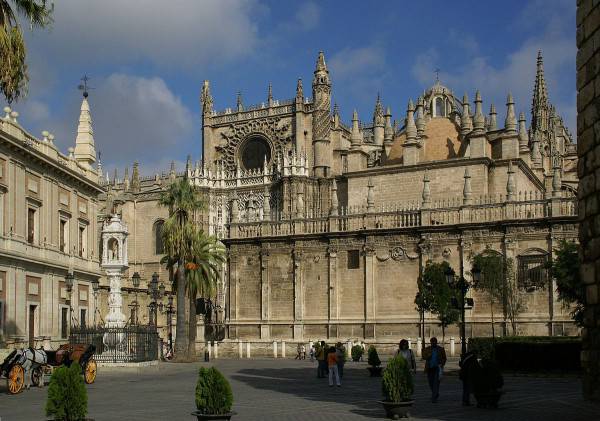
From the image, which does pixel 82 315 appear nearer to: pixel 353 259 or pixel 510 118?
pixel 353 259

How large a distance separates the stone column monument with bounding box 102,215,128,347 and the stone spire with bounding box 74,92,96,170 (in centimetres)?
1253

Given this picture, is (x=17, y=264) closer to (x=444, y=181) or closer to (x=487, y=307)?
(x=487, y=307)

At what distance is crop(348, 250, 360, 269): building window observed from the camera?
143 ft

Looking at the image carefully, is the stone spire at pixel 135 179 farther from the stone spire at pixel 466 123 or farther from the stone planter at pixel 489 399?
the stone planter at pixel 489 399

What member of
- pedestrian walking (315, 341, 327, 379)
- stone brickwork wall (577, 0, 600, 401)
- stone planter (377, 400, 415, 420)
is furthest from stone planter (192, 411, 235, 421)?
pedestrian walking (315, 341, 327, 379)

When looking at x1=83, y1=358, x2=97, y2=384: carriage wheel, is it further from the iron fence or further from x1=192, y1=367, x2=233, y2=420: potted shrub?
x1=192, y1=367, x2=233, y2=420: potted shrub

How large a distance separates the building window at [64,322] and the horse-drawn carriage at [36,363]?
12.4m

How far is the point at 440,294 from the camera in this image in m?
35.7

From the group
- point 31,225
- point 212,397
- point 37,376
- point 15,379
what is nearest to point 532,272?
point 31,225

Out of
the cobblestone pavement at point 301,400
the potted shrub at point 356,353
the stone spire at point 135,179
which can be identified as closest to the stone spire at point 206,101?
the stone spire at point 135,179

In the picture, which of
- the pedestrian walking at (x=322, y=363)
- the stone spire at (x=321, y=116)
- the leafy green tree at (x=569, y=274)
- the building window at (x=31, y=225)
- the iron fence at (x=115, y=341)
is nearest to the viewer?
the pedestrian walking at (x=322, y=363)

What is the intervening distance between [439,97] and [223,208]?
19919mm

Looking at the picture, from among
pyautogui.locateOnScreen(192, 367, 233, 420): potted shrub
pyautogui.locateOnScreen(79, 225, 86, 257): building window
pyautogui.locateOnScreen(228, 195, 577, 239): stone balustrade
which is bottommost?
pyautogui.locateOnScreen(192, 367, 233, 420): potted shrub

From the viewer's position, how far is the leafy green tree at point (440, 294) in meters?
35.4
